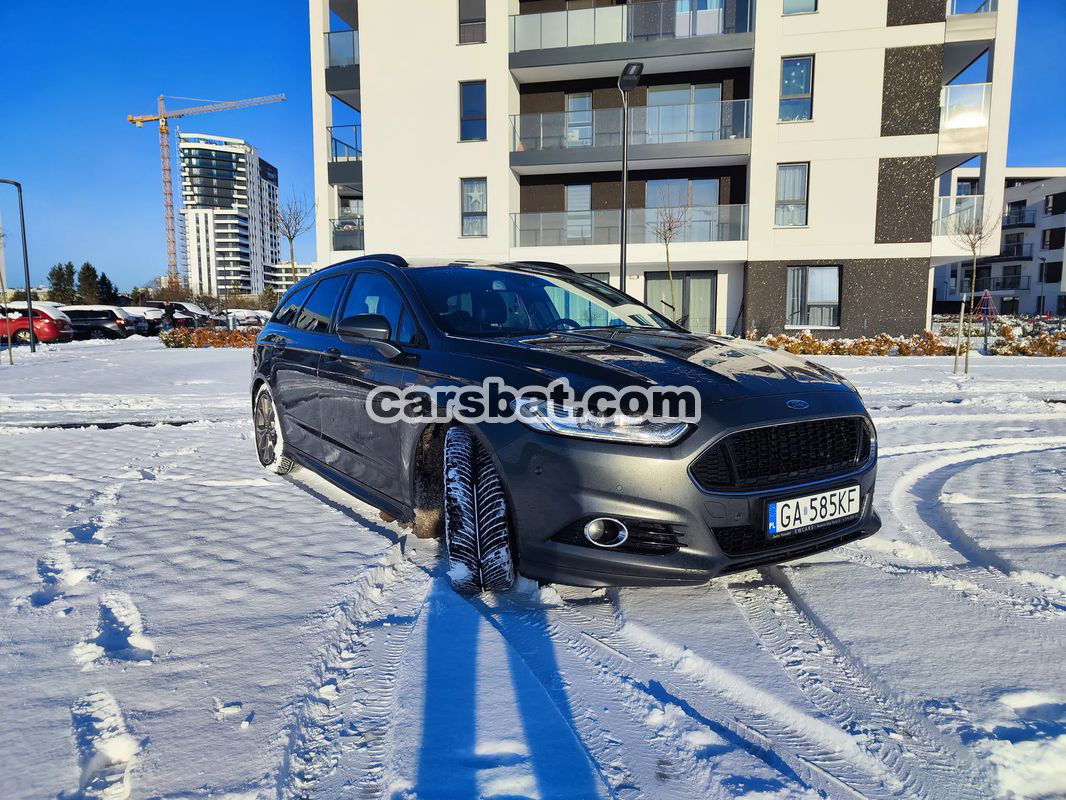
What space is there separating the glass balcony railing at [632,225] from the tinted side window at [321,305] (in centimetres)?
1706

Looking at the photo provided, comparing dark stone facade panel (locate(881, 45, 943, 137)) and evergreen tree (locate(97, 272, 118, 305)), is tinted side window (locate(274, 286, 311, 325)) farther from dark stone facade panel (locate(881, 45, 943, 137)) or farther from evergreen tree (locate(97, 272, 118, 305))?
evergreen tree (locate(97, 272, 118, 305))

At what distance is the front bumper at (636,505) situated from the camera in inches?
93.7

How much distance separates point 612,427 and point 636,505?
300mm

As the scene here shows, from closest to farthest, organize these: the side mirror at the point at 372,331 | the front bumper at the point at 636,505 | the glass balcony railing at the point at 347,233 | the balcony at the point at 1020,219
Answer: the front bumper at the point at 636,505 → the side mirror at the point at 372,331 → the glass balcony railing at the point at 347,233 → the balcony at the point at 1020,219

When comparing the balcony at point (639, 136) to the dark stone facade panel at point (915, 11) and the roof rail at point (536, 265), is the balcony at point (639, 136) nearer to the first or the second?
the dark stone facade panel at point (915, 11)

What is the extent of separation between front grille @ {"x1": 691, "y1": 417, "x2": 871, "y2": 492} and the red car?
2715 centimetres

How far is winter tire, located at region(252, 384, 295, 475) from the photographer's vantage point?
506 cm

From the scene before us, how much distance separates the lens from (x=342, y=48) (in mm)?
22203

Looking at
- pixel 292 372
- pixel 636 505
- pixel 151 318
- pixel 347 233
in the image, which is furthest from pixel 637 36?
pixel 151 318

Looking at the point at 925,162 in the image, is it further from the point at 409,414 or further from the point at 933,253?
the point at 409,414

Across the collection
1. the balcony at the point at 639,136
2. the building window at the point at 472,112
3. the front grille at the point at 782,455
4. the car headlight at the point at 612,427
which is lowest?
the front grille at the point at 782,455

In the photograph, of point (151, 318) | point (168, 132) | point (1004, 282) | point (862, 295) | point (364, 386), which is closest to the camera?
point (364, 386)

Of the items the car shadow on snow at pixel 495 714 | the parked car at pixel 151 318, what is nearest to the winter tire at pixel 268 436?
the car shadow on snow at pixel 495 714

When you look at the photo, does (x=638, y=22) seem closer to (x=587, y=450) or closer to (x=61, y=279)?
(x=587, y=450)
